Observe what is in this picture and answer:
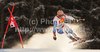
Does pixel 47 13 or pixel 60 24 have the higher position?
pixel 47 13

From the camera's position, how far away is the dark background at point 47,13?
1667 cm

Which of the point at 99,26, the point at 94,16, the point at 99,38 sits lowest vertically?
the point at 99,38

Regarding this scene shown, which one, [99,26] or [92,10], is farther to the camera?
[99,26]

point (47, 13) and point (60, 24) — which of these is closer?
point (60, 24)

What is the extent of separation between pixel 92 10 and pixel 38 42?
7.53m

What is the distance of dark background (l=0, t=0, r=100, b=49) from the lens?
16672 mm

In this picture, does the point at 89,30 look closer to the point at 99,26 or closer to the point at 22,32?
the point at 99,26

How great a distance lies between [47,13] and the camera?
18469mm

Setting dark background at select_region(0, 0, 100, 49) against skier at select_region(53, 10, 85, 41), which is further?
dark background at select_region(0, 0, 100, 49)

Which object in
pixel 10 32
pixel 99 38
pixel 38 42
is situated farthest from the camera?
pixel 10 32

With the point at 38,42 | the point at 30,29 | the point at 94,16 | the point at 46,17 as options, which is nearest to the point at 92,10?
the point at 94,16

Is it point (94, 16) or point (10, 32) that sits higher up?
point (94, 16)

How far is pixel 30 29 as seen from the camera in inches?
655

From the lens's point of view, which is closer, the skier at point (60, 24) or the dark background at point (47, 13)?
the skier at point (60, 24)
